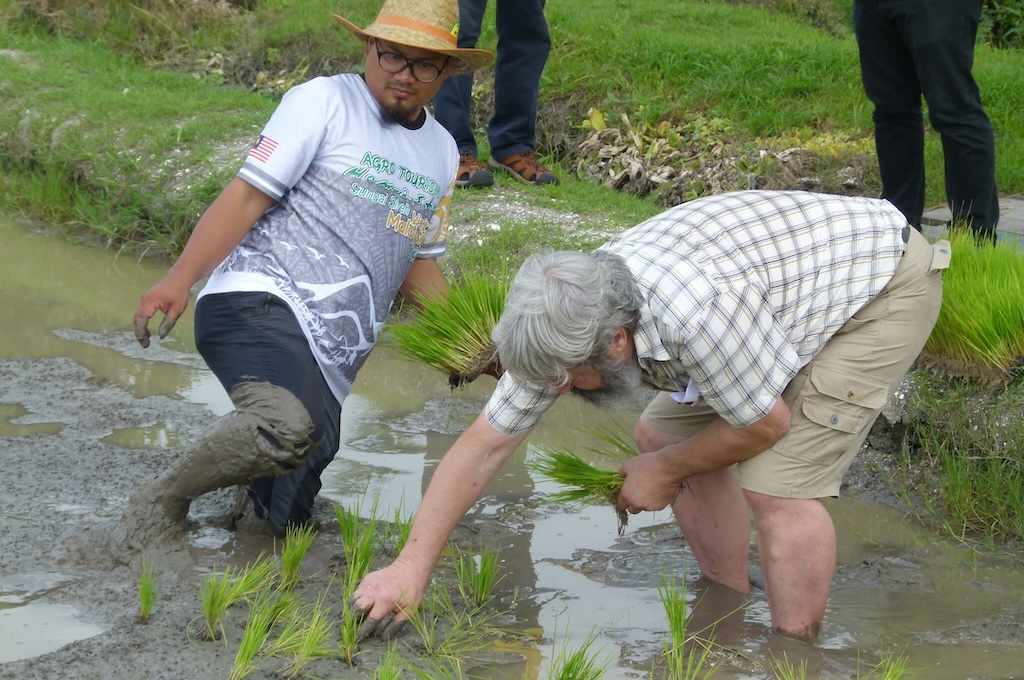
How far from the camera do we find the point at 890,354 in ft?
10.2

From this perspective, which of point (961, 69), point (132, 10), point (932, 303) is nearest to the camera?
point (932, 303)

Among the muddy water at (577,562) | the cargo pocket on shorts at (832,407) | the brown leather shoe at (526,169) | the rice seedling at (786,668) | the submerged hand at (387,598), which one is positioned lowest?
the muddy water at (577,562)

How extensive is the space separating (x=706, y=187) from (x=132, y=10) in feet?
17.6

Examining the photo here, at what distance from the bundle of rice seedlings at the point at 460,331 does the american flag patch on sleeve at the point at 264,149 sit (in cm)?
72

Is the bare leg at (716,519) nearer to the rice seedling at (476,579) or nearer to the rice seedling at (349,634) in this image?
the rice seedling at (476,579)

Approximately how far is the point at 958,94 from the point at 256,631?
132 inches

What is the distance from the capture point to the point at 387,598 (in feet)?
9.68

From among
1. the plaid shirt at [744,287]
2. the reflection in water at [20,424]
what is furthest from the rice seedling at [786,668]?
the reflection in water at [20,424]

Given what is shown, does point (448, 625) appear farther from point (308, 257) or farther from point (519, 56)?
point (519, 56)

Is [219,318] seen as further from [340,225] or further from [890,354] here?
[890,354]

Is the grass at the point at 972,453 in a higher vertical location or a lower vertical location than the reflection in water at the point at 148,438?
higher

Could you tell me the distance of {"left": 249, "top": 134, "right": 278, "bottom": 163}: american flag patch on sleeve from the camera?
11.1 feet

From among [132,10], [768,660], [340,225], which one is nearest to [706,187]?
[340,225]

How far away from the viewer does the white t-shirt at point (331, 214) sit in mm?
3459
